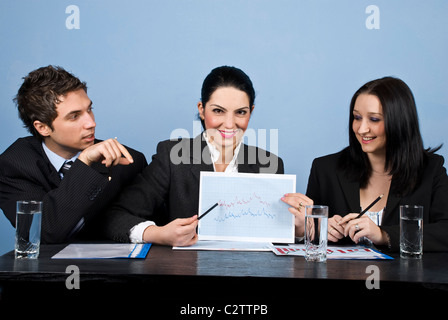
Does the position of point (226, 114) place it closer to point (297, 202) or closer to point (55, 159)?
point (297, 202)

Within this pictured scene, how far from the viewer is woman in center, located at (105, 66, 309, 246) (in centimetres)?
227

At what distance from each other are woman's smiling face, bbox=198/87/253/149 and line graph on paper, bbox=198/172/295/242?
0.42 meters

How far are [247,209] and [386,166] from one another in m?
0.83

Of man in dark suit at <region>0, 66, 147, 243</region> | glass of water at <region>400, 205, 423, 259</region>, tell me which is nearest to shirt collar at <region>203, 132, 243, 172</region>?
man in dark suit at <region>0, 66, 147, 243</region>

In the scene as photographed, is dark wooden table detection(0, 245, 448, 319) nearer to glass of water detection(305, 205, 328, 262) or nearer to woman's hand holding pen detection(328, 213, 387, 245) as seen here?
glass of water detection(305, 205, 328, 262)

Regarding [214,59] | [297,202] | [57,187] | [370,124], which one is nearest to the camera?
[297,202]

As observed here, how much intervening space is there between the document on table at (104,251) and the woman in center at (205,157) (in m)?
0.36

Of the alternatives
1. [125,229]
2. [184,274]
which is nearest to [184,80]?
[125,229]

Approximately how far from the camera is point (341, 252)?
1.75 metres

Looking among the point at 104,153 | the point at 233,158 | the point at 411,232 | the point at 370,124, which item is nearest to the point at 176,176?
the point at 233,158

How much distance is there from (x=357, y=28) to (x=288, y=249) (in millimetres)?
2124

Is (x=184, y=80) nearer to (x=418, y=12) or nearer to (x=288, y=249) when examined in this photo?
(x=418, y=12)

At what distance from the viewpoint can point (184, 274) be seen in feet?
4.52

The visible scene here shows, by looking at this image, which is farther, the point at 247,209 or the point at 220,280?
the point at 247,209
